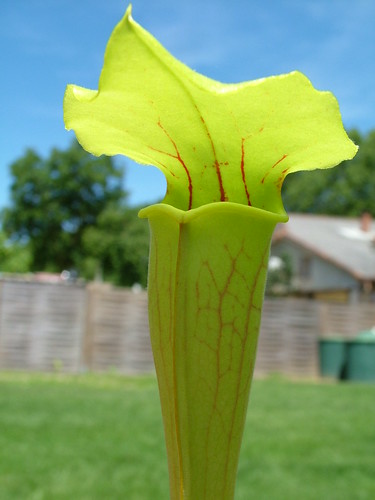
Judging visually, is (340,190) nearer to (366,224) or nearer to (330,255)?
(366,224)

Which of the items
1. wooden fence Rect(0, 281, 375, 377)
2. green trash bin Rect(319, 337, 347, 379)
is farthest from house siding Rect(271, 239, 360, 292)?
wooden fence Rect(0, 281, 375, 377)

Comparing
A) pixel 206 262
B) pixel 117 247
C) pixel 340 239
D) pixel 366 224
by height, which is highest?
pixel 366 224

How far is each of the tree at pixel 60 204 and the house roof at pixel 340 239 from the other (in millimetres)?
14380

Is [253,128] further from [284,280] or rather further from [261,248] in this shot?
[284,280]

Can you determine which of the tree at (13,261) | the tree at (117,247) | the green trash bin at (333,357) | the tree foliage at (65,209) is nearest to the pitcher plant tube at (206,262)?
the green trash bin at (333,357)

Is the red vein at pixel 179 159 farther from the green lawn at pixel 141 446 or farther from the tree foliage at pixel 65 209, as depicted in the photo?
the tree foliage at pixel 65 209

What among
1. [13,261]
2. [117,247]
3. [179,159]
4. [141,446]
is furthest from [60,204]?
[179,159]

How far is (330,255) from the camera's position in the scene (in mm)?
20344

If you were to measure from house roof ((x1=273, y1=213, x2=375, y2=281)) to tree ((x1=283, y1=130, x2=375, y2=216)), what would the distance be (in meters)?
6.74

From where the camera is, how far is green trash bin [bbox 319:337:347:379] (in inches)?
448

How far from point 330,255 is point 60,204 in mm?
19747

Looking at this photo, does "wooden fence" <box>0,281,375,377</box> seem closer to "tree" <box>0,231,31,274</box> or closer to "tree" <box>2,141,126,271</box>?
"tree" <box>0,231,31,274</box>

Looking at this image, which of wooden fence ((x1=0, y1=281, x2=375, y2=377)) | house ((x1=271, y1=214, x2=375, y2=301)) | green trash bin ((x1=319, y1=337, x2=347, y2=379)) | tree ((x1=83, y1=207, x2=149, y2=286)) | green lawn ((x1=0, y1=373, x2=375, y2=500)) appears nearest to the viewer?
green lawn ((x1=0, y1=373, x2=375, y2=500))

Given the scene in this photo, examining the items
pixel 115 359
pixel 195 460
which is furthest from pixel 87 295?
pixel 195 460
